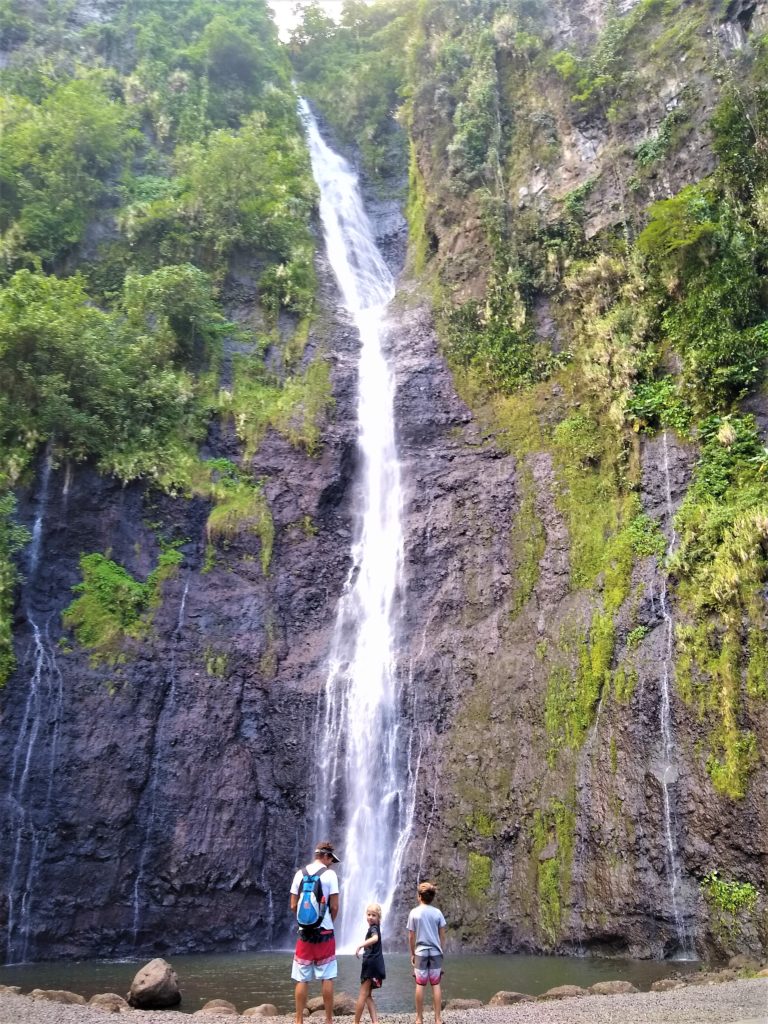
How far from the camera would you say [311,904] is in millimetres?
6988

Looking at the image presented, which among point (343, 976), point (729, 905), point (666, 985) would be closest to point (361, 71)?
point (729, 905)

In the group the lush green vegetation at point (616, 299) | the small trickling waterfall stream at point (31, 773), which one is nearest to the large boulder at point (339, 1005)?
the lush green vegetation at point (616, 299)

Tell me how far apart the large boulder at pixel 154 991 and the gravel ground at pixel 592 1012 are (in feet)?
1.44

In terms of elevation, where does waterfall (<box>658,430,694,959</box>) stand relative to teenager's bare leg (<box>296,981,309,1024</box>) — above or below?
above

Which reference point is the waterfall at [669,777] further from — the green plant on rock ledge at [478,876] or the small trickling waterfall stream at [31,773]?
the small trickling waterfall stream at [31,773]

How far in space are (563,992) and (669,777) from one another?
428 cm

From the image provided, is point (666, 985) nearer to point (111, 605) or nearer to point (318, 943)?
point (318, 943)

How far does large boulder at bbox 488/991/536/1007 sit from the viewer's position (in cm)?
977

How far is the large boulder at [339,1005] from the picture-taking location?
31.9 feet

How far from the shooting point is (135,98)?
3091 cm

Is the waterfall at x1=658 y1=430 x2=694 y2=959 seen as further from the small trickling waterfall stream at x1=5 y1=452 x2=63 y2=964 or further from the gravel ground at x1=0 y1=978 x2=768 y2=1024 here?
the small trickling waterfall stream at x1=5 y1=452 x2=63 y2=964

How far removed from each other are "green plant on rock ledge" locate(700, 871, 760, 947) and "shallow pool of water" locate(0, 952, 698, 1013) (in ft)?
2.33

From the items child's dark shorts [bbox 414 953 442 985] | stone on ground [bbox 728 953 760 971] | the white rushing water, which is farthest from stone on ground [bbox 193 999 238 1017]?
stone on ground [bbox 728 953 760 971]

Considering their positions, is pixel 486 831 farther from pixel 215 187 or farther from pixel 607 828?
pixel 215 187
